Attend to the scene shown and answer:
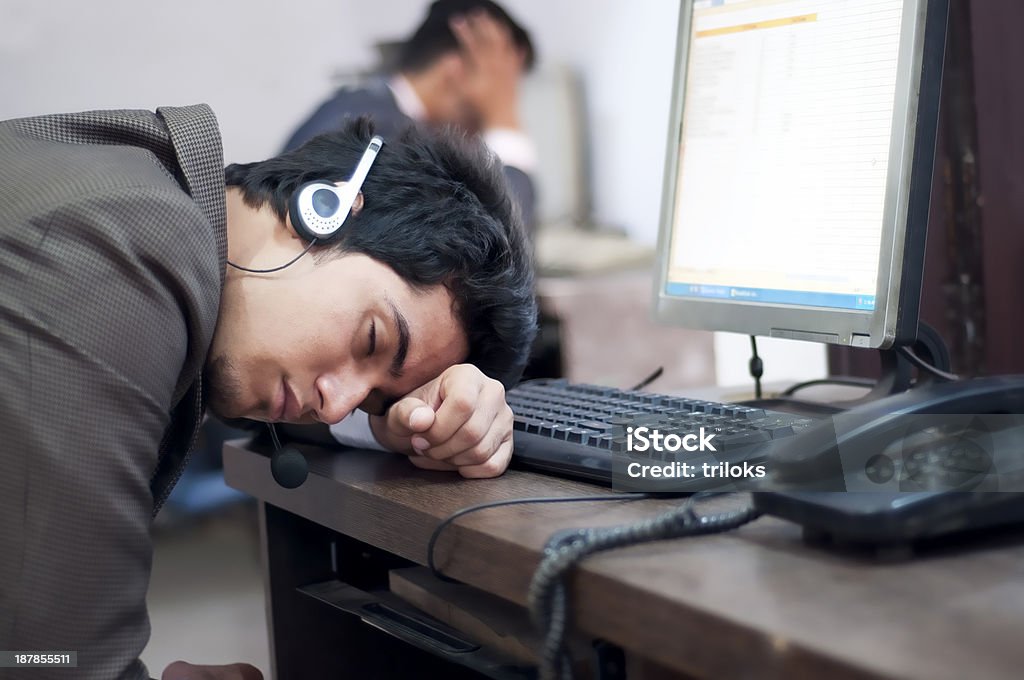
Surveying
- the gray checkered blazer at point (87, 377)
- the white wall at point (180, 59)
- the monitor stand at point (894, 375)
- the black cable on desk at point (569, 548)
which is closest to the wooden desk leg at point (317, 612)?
the gray checkered blazer at point (87, 377)

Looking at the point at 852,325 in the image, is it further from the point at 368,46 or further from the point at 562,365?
the point at 368,46

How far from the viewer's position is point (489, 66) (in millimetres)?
3062

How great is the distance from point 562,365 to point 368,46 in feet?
3.61

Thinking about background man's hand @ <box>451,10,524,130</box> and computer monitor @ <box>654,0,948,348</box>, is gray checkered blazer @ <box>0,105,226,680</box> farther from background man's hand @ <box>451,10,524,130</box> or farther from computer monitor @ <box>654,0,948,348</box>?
background man's hand @ <box>451,10,524,130</box>

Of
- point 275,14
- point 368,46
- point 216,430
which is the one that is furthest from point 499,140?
point 216,430

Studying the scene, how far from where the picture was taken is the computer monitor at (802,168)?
2.97 ft

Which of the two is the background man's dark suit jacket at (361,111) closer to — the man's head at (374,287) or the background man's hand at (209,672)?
the man's head at (374,287)

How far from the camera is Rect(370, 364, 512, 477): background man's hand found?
2.68ft

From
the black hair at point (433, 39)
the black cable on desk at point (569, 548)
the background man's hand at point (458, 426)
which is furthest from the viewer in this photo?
the black hair at point (433, 39)

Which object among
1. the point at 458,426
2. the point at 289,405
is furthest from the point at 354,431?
the point at 458,426

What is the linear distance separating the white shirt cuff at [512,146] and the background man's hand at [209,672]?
2131mm

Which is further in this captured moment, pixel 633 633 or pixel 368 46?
pixel 368 46

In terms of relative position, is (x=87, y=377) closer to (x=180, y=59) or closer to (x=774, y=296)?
(x=774, y=296)

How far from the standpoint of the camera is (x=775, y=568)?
51 cm
